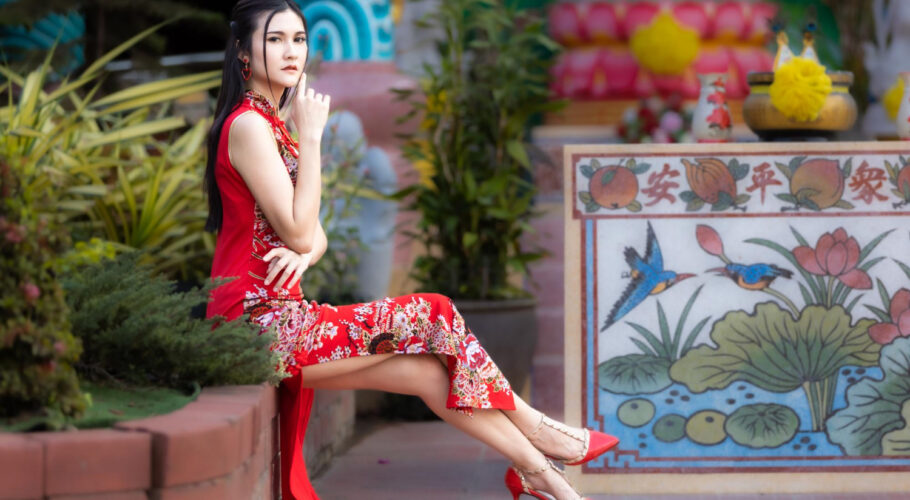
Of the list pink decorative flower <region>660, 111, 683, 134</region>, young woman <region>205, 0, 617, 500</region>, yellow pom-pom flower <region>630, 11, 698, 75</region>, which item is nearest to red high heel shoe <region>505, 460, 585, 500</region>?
young woman <region>205, 0, 617, 500</region>

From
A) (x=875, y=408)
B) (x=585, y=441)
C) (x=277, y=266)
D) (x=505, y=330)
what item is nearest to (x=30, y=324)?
(x=277, y=266)

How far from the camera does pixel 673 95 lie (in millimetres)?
7586

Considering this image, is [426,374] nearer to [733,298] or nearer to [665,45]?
[733,298]

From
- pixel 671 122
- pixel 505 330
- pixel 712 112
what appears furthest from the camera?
pixel 671 122

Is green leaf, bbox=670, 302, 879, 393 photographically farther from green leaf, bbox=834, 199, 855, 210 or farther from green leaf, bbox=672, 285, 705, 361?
green leaf, bbox=834, 199, 855, 210

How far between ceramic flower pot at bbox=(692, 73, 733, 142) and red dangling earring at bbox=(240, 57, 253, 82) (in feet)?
4.80

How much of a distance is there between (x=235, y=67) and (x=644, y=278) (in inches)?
52.3

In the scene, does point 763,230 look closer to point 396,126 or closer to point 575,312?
point 575,312

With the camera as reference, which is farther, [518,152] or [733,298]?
[518,152]

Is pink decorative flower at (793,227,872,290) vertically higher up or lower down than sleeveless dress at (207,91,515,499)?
higher up

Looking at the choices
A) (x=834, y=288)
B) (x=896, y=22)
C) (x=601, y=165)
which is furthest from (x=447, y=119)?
(x=896, y=22)

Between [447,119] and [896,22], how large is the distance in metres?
3.80

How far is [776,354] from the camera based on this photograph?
341cm

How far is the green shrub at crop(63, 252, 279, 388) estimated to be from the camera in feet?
8.07
